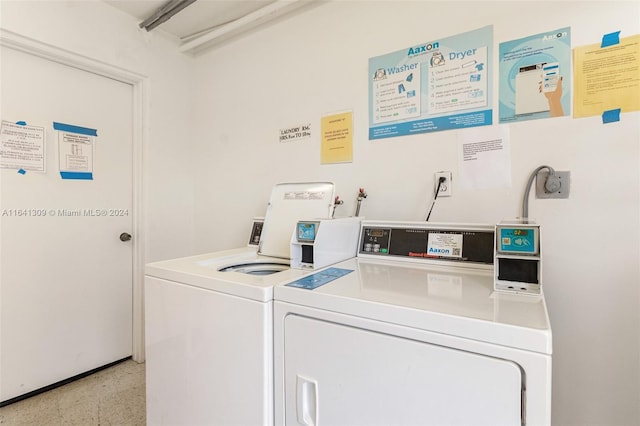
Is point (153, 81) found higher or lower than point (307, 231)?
higher

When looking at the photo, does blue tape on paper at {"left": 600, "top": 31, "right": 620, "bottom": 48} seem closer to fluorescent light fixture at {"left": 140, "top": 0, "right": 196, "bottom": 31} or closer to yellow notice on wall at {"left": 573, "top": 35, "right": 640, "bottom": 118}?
yellow notice on wall at {"left": 573, "top": 35, "right": 640, "bottom": 118}

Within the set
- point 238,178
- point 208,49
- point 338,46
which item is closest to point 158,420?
point 238,178

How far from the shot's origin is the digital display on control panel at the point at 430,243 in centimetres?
124

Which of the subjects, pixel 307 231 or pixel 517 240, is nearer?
pixel 517 240

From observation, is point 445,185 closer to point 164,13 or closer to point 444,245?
point 444,245

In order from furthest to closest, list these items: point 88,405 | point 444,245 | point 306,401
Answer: point 88,405 → point 444,245 → point 306,401

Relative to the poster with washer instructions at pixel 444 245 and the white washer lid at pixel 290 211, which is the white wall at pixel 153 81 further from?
the poster with washer instructions at pixel 444 245

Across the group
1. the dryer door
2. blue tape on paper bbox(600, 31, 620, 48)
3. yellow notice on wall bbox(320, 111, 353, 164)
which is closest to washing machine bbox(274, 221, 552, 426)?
the dryer door

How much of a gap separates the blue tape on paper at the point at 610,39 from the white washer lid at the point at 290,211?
3.94ft

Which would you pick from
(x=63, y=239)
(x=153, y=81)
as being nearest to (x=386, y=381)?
(x=63, y=239)

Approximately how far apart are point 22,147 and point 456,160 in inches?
92.8

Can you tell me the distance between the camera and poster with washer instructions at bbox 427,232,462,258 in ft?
4.23

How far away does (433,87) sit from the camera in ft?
5.06

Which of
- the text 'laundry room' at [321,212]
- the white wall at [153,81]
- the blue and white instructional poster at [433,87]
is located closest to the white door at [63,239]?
the text 'laundry room' at [321,212]
